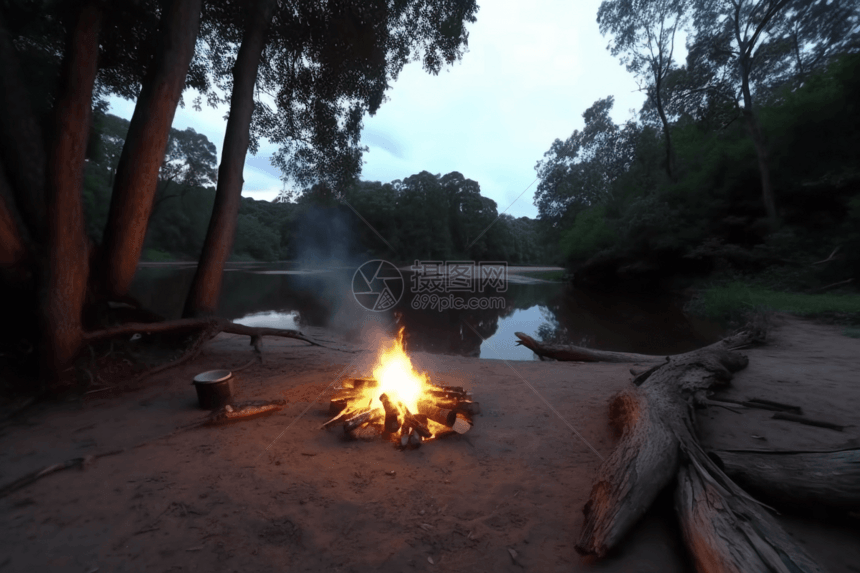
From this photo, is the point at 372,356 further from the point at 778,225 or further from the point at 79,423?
the point at 778,225

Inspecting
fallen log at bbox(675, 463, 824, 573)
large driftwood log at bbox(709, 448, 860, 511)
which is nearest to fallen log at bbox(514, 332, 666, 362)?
large driftwood log at bbox(709, 448, 860, 511)

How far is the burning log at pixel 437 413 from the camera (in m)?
3.84

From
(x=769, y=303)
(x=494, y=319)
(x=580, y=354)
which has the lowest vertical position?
(x=494, y=319)

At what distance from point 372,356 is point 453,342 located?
4024mm

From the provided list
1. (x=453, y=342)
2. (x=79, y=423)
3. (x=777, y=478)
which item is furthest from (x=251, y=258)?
(x=777, y=478)

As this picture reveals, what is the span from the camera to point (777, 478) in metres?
2.33

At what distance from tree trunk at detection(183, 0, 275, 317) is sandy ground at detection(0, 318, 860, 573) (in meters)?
2.00

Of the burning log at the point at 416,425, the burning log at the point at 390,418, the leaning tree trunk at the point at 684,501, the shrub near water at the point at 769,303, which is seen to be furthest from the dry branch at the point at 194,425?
the shrub near water at the point at 769,303

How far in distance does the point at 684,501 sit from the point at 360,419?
2.80 m

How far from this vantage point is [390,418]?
3.78 meters

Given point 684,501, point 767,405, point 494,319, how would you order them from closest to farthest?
point 684,501, point 767,405, point 494,319

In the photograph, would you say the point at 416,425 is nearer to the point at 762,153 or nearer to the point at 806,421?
the point at 806,421

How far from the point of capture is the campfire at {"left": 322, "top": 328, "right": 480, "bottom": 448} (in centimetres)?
368

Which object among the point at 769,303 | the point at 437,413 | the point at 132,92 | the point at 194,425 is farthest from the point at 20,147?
the point at 769,303
